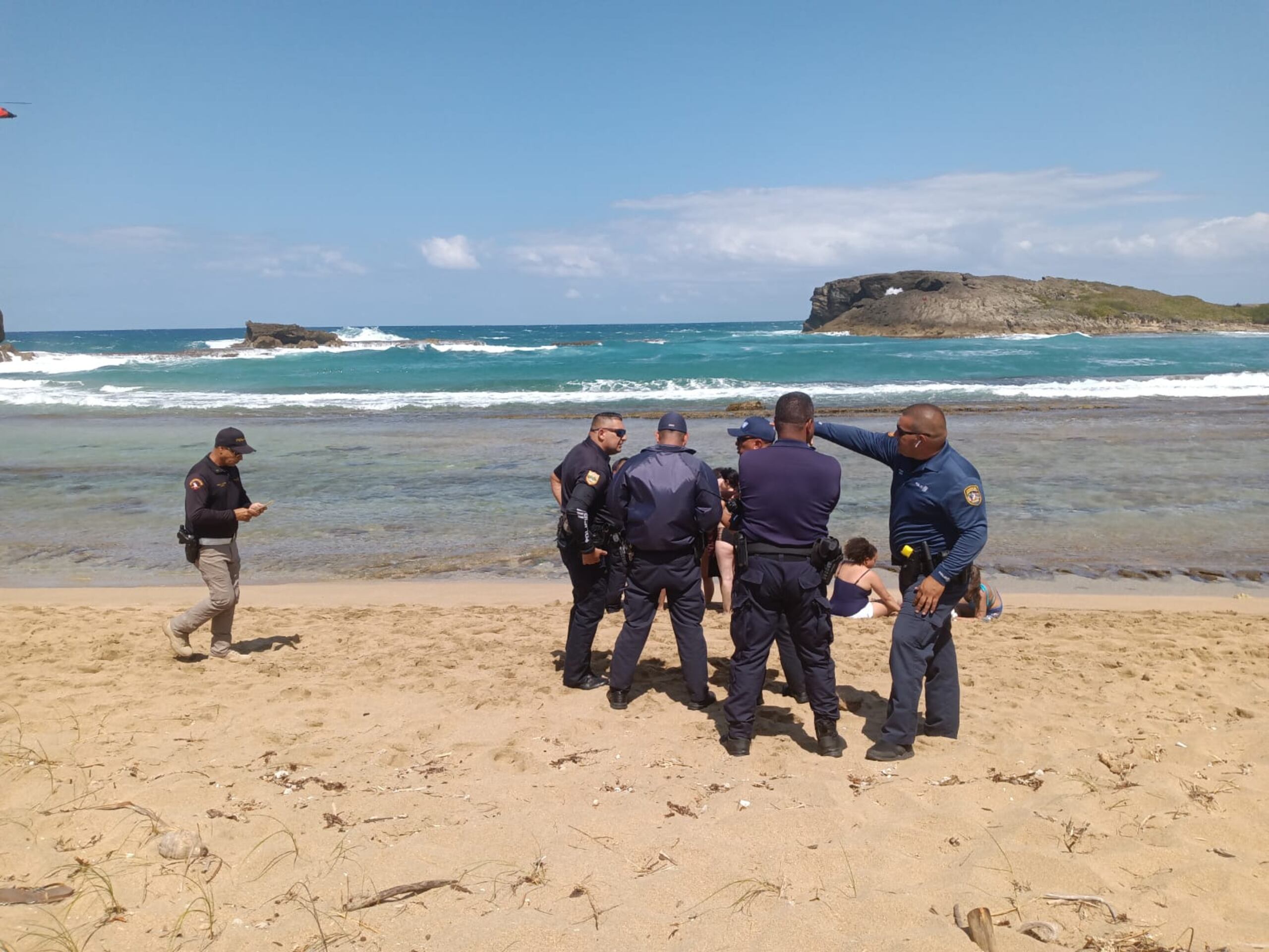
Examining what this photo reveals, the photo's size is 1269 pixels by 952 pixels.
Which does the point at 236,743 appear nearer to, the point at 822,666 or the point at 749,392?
the point at 822,666

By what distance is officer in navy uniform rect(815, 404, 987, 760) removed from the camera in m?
4.57

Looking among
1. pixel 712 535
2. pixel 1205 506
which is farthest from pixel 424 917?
pixel 1205 506

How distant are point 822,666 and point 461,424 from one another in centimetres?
2105

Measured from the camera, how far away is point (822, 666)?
477 centimetres

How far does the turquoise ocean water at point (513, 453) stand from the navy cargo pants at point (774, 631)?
16.1 ft

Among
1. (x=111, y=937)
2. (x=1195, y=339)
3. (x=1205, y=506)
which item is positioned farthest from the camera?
(x=1195, y=339)

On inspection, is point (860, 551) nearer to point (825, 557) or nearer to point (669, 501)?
point (669, 501)

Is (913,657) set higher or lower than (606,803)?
higher

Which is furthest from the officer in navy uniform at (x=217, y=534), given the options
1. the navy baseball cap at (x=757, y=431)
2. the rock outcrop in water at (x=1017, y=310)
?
the rock outcrop in water at (x=1017, y=310)

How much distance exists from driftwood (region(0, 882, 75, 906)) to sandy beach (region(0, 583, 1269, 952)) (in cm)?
4

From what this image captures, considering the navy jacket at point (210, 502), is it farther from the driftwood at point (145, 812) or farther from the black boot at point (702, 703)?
the black boot at point (702, 703)

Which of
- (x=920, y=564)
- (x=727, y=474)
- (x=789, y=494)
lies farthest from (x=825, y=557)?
(x=727, y=474)

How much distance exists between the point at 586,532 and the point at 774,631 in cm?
128

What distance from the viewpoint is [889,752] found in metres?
4.73
